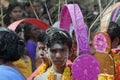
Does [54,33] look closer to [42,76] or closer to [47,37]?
[47,37]

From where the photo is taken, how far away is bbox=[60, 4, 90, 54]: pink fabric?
3219 millimetres

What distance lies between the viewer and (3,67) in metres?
2.54

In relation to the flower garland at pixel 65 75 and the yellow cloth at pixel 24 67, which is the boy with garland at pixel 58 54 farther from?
the yellow cloth at pixel 24 67

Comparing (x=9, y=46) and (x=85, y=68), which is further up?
(x=9, y=46)

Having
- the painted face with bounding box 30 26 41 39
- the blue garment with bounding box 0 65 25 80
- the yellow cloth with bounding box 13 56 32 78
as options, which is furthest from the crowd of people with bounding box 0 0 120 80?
the painted face with bounding box 30 26 41 39

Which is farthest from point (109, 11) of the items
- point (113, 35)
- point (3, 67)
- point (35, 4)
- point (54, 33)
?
point (35, 4)

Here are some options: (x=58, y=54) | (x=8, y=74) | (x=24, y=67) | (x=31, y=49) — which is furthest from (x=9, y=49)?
(x=31, y=49)

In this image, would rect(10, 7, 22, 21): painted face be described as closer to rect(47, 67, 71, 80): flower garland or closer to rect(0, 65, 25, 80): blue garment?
rect(47, 67, 71, 80): flower garland

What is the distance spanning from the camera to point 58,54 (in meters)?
3.21

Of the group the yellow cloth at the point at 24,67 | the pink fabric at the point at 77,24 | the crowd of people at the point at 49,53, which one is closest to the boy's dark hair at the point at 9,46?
the crowd of people at the point at 49,53

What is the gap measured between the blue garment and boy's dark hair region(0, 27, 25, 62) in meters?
0.10

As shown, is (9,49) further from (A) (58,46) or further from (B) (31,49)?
(B) (31,49)

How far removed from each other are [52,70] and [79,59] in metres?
0.26

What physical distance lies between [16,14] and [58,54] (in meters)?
2.78
